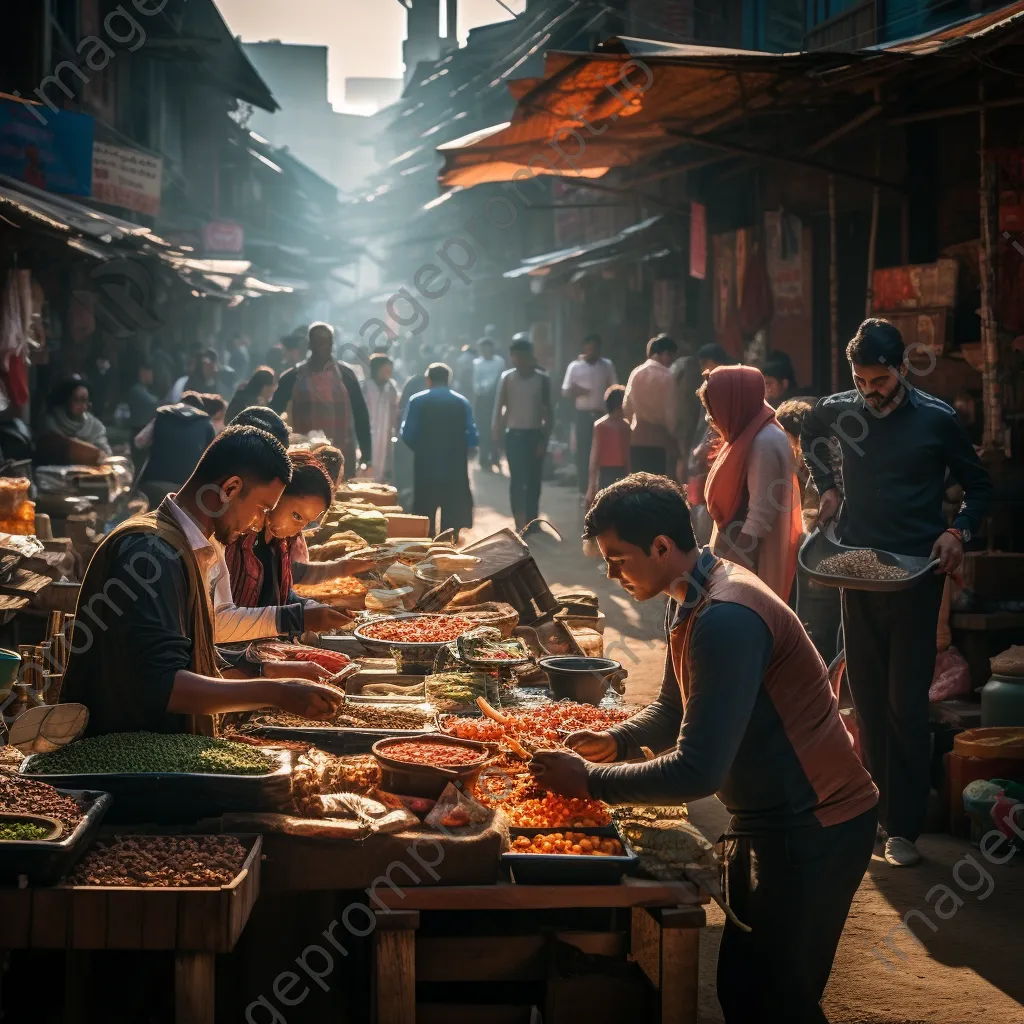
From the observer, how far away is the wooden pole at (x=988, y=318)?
832cm

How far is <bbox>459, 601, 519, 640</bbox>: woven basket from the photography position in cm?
576

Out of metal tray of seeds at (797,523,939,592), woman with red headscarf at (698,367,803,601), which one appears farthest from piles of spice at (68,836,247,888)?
woman with red headscarf at (698,367,803,601)

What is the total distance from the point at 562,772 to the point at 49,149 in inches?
506

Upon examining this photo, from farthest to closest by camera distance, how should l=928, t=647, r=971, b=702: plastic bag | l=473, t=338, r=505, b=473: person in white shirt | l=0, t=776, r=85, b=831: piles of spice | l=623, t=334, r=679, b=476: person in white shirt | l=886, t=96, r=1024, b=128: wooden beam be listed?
l=473, t=338, r=505, b=473: person in white shirt, l=623, t=334, r=679, b=476: person in white shirt, l=886, t=96, r=1024, b=128: wooden beam, l=928, t=647, r=971, b=702: plastic bag, l=0, t=776, r=85, b=831: piles of spice

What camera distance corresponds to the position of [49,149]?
1406 centimetres

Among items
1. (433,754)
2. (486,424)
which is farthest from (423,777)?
(486,424)

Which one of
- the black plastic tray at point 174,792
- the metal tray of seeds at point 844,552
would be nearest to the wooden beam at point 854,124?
the metal tray of seeds at point 844,552

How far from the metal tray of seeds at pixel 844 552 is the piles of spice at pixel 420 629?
1534 mm

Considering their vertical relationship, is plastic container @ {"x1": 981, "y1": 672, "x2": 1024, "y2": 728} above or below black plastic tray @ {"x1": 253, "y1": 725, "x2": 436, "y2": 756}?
below

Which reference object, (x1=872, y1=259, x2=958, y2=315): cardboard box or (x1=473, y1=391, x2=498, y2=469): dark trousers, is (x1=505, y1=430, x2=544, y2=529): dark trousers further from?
(x1=473, y1=391, x2=498, y2=469): dark trousers

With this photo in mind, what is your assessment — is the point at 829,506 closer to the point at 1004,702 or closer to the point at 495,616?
the point at 1004,702

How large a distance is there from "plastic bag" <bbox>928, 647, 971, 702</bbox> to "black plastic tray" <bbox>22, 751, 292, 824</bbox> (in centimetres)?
488

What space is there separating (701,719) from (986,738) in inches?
147

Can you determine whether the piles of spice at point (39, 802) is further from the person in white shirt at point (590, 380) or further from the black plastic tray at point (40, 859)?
the person in white shirt at point (590, 380)
